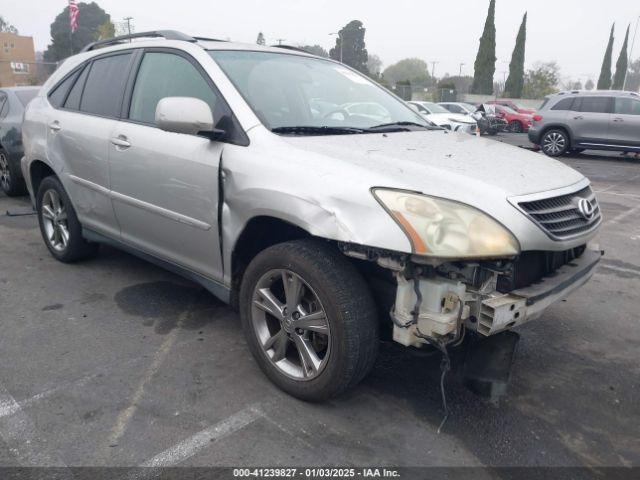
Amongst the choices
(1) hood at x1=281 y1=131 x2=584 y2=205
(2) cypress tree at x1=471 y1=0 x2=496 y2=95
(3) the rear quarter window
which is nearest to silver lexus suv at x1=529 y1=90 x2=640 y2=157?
(1) hood at x1=281 y1=131 x2=584 y2=205

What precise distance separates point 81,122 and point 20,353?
5.80 ft

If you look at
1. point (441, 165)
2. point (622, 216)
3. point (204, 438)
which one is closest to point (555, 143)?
point (622, 216)

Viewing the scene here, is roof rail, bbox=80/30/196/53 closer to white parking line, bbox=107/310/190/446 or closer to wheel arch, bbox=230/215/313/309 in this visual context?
wheel arch, bbox=230/215/313/309

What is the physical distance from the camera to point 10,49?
47.3 meters

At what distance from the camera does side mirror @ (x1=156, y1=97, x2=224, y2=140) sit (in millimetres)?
2744

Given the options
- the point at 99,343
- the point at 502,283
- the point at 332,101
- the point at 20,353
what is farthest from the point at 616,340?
the point at 20,353

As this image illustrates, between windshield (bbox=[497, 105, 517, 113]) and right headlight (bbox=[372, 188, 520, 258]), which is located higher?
right headlight (bbox=[372, 188, 520, 258])

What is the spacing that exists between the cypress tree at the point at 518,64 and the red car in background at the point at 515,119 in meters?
25.3

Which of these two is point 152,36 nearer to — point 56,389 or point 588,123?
point 56,389

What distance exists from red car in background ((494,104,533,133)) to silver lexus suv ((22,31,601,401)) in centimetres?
2359

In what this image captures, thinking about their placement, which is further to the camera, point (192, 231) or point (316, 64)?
point (316, 64)

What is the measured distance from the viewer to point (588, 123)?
13.8 m

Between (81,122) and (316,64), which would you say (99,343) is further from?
(316,64)

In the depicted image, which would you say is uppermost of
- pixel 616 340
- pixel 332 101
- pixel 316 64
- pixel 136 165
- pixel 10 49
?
pixel 10 49
